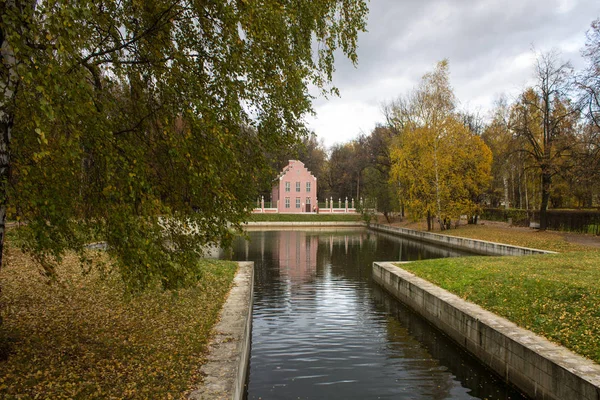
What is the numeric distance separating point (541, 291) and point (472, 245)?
1816 centimetres

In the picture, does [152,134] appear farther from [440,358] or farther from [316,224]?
[316,224]

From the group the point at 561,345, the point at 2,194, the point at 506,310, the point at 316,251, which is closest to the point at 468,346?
the point at 506,310

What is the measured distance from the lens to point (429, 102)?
35.5 meters

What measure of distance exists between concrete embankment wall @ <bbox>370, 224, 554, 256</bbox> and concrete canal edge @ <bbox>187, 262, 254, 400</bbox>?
15500 millimetres

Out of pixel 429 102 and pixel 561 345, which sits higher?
pixel 429 102

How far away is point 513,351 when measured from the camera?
298 inches

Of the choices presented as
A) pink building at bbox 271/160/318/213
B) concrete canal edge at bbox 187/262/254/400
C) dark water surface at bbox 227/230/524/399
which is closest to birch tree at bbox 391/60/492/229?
dark water surface at bbox 227/230/524/399

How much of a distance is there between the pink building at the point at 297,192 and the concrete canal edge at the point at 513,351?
186 ft

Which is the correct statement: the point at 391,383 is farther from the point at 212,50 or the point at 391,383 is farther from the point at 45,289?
the point at 45,289

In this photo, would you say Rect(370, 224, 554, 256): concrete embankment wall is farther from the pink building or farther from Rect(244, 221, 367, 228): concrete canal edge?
the pink building

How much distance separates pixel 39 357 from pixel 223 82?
4340 mm

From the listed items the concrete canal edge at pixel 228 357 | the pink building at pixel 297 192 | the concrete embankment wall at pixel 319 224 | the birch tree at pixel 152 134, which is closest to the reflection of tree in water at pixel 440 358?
the concrete canal edge at pixel 228 357

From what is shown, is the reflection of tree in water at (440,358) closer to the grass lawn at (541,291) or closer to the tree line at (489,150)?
the grass lawn at (541,291)

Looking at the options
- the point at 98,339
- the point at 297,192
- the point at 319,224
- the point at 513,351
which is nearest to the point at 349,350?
the point at 513,351
